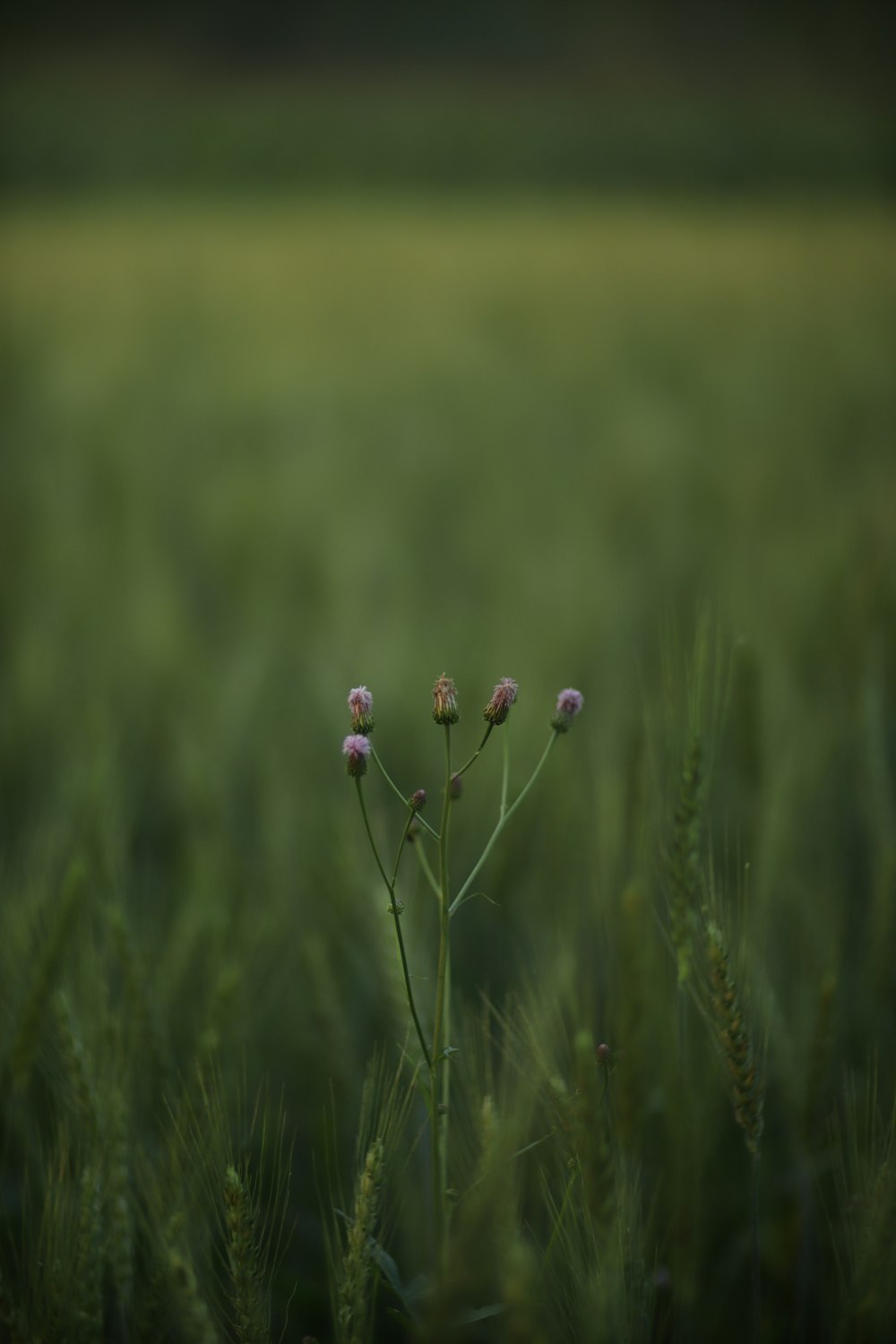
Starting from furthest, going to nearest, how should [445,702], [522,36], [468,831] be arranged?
[522,36]
[468,831]
[445,702]

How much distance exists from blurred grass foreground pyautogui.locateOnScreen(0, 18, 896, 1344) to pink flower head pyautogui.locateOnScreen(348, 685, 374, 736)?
0.44 ft

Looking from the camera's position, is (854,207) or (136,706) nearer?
(136,706)

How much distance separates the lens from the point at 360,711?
0.43 metres

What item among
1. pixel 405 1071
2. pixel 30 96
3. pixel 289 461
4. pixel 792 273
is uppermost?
pixel 30 96

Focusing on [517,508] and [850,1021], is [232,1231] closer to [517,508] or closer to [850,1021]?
[850,1021]

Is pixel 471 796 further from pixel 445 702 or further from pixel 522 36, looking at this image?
pixel 522 36

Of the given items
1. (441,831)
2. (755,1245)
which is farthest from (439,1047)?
(755,1245)

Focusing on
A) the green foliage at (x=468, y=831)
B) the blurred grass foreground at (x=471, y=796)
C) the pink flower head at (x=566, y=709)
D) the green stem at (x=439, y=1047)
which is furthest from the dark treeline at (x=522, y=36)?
the green stem at (x=439, y=1047)

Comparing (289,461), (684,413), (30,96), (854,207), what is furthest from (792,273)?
(30,96)

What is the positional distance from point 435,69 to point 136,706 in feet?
32.2

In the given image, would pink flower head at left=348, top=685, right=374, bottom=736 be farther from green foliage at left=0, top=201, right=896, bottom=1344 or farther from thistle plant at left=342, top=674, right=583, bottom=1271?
green foliage at left=0, top=201, right=896, bottom=1344

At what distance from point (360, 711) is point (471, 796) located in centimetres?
73

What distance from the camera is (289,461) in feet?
9.08

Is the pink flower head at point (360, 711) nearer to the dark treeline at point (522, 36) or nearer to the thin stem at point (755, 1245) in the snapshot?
the thin stem at point (755, 1245)
